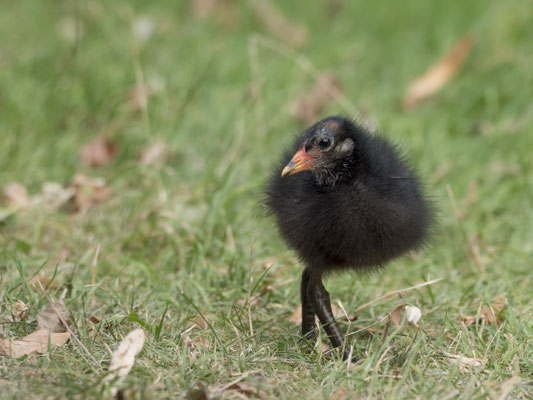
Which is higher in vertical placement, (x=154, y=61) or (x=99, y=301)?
(x=154, y=61)

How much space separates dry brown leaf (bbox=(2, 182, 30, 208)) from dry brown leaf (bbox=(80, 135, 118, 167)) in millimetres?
737

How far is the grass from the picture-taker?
3.15m

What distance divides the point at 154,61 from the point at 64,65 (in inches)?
51.3

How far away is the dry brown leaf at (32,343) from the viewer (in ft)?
10.2

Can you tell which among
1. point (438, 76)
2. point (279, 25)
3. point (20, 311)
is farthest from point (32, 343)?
point (279, 25)

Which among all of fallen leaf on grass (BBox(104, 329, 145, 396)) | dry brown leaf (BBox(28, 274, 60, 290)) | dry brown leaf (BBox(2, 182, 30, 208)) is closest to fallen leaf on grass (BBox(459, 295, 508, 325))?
fallen leaf on grass (BBox(104, 329, 145, 396))

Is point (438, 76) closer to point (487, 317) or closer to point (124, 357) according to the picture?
point (487, 317)

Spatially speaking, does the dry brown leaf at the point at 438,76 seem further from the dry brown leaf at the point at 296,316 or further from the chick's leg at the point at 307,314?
the chick's leg at the point at 307,314

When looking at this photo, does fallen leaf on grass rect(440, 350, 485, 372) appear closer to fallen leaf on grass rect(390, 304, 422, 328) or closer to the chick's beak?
fallen leaf on grass rect(390, 304, 422, 328)

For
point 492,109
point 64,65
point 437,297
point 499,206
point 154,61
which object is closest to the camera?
point 437,297

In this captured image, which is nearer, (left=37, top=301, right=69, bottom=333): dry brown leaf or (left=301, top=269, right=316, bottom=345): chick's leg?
(left=37, top=301, right=69, bottom=333): dry brown leaf

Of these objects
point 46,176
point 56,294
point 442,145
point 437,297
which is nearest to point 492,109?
point 442,145

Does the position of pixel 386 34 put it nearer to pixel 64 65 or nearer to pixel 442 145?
pixel 442 145

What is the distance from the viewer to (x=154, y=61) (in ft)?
23.3
